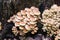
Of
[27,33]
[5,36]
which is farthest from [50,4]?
[5,36]

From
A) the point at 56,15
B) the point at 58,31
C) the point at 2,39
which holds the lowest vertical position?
the point at 2,39

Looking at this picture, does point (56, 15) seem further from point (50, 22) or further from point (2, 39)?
point (2, 39)

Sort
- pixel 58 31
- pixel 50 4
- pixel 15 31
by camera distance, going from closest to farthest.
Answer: pixel 58 31 < pixel 15 31 < pixel 50 4
